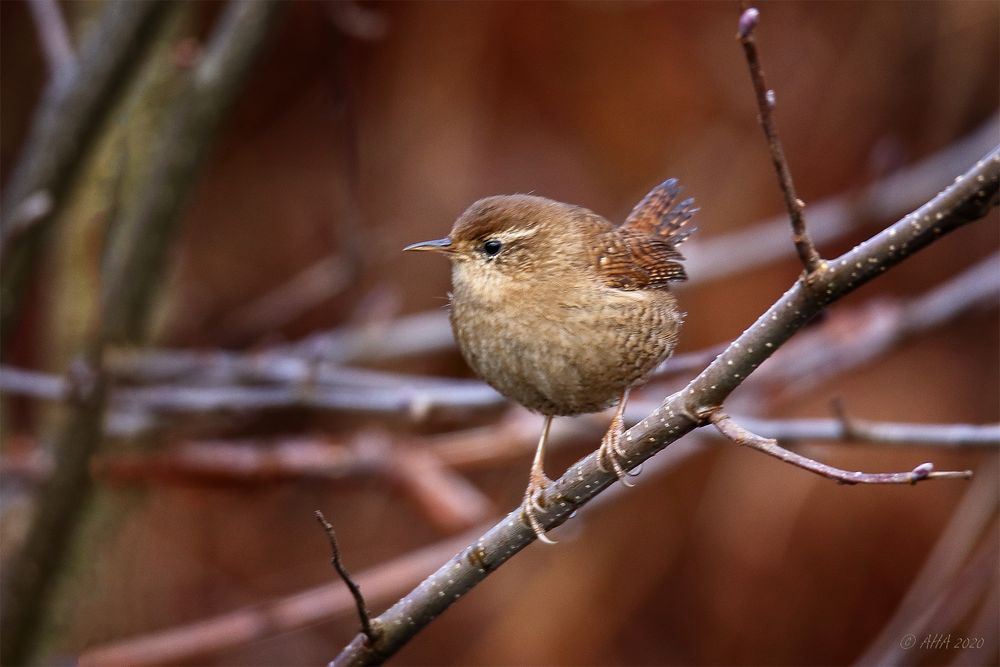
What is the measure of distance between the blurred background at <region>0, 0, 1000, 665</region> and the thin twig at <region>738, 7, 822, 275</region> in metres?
2.14

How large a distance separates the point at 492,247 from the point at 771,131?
1152 mm

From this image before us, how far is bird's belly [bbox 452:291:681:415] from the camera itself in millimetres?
2025

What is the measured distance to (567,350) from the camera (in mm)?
2023

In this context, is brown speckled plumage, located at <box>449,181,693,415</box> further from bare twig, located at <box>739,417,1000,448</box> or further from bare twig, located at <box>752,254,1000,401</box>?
bare twig, located at <box>752,254,1000,401</box>

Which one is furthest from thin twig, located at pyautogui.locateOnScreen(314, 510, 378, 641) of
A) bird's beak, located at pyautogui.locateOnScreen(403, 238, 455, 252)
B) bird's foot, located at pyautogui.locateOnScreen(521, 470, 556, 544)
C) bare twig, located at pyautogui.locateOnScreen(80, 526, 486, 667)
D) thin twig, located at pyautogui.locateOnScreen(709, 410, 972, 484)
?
bare twig, located at pyautogui.locateOnScreen(80, 526, 486, 667)

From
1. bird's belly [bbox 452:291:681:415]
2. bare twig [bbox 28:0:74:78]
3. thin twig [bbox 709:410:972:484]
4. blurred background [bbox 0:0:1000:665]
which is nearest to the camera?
thin twig [bbox 709:410:972:484]

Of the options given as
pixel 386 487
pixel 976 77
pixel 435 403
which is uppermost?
pixel 976 77

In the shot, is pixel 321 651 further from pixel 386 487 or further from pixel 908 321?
pixel 908 321

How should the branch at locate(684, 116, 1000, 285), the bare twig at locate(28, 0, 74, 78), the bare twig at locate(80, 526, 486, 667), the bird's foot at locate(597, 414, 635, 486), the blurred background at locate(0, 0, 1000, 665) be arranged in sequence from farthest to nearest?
the blurred background at locate(0, 0, 1000, 665) < the branch at locate(684, 116, 1000, 285) < the bare twig at locate(28, 0, 74, 78) < the bare twig at locate(80, 526, 486, 667) < the bird's foot at locate(597, 414, 635, 486)

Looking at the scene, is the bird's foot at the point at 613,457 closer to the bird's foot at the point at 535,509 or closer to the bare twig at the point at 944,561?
the bird's foot at the point at 535,509

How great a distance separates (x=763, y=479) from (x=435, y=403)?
206cm

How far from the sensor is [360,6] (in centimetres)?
454

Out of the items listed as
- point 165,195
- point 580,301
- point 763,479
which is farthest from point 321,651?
point 580,301

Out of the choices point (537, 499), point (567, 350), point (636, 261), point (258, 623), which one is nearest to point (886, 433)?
point (636, 261)
